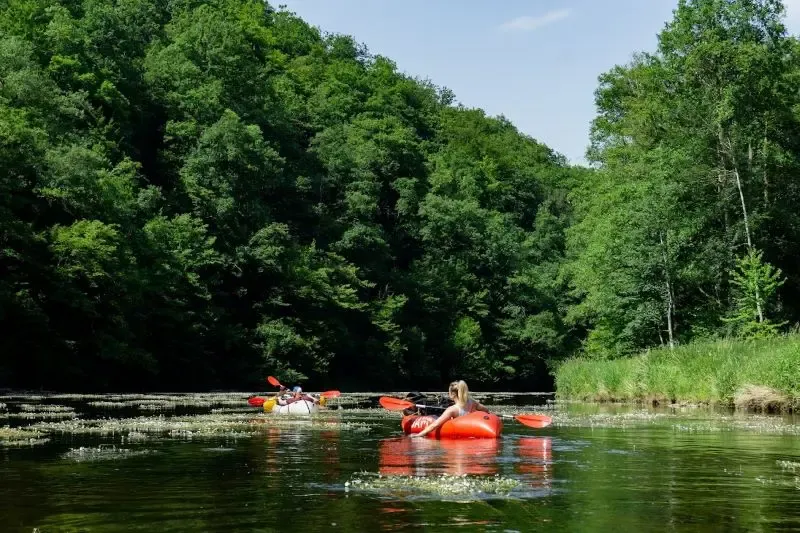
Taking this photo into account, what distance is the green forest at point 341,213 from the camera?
4853 cm

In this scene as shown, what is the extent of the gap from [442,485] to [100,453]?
667 centimetres

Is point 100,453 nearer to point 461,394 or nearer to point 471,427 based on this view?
point 471,427

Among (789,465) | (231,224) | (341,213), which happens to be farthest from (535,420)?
(341,213)

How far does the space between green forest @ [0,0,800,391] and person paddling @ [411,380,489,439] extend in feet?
84.9

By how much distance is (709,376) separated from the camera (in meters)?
32.1

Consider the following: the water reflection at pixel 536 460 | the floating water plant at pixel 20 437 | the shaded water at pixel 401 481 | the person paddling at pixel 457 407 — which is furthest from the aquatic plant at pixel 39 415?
the water reflection at pixel 536 460

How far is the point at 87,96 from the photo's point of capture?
67.8m

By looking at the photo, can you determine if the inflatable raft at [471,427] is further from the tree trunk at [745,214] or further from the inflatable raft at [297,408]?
the tree trunk at [745,214]

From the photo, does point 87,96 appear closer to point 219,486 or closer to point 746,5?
point 746,5

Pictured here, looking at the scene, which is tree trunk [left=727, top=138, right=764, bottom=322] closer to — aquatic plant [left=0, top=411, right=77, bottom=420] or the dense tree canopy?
the dense tree canopy

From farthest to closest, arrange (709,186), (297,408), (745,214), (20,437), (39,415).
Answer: (709,186) → (745,214) → (297,408) → (39,415) → (20,437)

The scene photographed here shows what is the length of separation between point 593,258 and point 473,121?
215 ft

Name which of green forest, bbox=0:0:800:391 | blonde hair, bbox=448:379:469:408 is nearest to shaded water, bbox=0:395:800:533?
blonde hair, bbox=448:379:469:408

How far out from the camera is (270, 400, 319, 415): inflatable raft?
29953mm
